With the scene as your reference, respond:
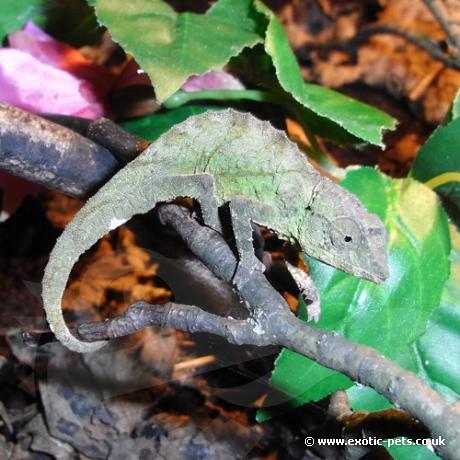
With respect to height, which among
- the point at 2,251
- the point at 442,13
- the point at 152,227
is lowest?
the point at 2,251

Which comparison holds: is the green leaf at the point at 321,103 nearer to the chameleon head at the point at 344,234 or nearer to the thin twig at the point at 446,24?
the chameleon head at the point at 344,234

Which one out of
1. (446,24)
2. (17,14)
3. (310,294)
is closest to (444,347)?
(310,294)

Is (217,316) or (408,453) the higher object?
(217,316)

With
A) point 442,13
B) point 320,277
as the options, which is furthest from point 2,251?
point 442,13

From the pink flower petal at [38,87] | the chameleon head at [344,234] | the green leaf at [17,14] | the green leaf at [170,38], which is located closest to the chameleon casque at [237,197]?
the chameleon head at [344,234]

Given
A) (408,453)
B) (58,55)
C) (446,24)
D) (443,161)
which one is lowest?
(408,453)

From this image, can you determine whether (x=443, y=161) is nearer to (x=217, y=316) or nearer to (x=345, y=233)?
(x=345, y=233)

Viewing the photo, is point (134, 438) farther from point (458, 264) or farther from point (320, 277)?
point (458, 264)
